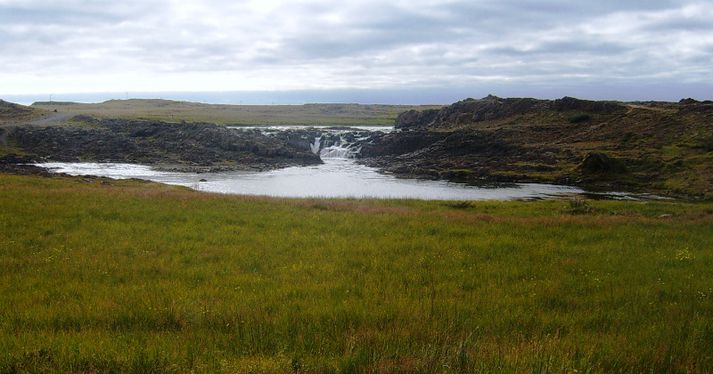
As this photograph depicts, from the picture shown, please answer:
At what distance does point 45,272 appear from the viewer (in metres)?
12.5

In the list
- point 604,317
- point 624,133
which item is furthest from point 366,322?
point 624,133

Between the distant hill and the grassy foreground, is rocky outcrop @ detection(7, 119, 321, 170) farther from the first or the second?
the grassy foreground

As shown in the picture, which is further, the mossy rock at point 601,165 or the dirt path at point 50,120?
the dirt path at point 50,120

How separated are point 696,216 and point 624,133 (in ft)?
173

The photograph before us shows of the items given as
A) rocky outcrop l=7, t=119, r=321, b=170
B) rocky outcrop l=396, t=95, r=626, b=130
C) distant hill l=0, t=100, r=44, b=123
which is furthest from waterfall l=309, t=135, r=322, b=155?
distant hill l=0, t=100, r=44, b=123

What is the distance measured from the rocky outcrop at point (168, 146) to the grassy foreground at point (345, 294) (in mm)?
59310

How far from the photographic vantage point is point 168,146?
291ft

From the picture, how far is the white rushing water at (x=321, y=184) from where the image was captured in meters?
51.7

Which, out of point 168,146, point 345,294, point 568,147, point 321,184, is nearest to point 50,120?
point 168,146

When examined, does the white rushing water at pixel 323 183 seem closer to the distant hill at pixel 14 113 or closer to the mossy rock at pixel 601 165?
the mossy rock at pixel 601 165

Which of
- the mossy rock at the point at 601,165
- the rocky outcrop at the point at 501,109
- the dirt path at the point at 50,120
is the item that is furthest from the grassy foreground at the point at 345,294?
the dirt path at the point at 50,120

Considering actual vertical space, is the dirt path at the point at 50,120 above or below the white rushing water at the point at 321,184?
above

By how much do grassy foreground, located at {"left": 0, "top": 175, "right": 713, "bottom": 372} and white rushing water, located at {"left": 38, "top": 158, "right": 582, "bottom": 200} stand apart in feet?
86.5

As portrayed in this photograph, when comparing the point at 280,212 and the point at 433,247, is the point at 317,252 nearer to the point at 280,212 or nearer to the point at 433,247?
the point at 433,247
